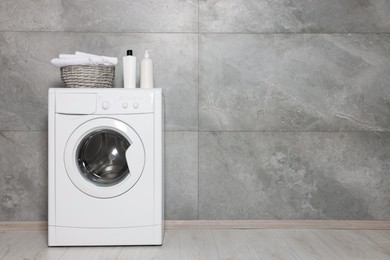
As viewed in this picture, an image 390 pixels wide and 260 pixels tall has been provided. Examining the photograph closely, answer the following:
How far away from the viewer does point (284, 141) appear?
2.79 m

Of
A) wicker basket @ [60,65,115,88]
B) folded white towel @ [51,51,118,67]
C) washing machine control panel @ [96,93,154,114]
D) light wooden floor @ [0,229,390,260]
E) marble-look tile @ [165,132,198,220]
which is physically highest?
folded white towel @ [51,51,118,67]

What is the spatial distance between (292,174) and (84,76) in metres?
1.38

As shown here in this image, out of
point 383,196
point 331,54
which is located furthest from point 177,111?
point 383,196

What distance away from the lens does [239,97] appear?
2.78 m

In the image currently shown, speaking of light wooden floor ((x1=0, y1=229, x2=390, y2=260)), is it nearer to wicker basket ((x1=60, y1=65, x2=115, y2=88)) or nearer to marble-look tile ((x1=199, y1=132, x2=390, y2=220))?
marble-look tile ((x1=199, y1=132, x2=390, y2=220))

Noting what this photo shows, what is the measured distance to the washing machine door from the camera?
225cm

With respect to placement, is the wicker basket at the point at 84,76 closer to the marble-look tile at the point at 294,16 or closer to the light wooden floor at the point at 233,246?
the marble-look tile at the point at 294,16

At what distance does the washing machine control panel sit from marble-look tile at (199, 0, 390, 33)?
0.74 metres

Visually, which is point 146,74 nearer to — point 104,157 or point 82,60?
point 82,60

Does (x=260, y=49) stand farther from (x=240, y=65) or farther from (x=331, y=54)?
(x=331, y=54)

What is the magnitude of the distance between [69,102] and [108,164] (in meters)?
0.37

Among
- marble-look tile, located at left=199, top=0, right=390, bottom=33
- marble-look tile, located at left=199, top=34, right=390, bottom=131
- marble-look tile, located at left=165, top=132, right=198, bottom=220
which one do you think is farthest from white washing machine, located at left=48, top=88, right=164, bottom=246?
marble-look tile, located at left=199, top=0, right=390, bottom=33

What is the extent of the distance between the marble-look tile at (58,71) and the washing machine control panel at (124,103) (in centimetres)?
49

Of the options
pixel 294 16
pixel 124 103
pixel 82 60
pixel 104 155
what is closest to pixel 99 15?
pixel 82 60
